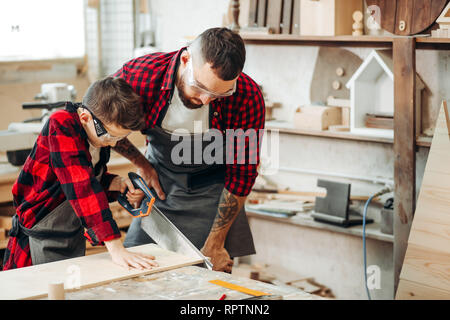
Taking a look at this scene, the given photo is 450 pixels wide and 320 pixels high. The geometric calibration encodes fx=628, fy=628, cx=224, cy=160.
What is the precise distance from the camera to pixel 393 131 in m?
3.13

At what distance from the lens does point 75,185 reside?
→ 188cm

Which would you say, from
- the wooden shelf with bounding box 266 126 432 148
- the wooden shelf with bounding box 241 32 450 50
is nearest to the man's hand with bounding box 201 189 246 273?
the wooden shelf with bounding box 266 126 432 148

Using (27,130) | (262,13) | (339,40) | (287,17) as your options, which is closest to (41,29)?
(27,130)

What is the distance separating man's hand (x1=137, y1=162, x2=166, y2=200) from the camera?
2.54 metres

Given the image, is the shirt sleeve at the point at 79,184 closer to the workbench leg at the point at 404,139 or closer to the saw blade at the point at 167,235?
the saw blade at the point at 167,235

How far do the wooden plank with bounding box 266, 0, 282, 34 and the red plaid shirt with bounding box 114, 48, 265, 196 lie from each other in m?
1.20

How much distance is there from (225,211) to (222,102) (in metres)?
0.44

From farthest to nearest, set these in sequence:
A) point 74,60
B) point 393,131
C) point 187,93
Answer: point 74,60
point 393,131
point 187,93

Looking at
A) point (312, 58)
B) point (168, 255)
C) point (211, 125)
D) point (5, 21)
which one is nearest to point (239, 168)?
point (211, 125)

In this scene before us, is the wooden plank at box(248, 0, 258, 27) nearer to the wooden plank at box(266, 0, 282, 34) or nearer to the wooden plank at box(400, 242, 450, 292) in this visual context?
the wooden plank at box(266, 0, 282, 34)

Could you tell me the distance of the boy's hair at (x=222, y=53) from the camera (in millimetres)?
2020
